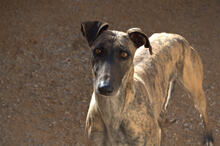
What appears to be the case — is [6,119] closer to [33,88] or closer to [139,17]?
[33,88]

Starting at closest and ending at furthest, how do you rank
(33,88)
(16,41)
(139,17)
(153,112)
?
(153,112)
(33,88)
(16,41)
(139,17)

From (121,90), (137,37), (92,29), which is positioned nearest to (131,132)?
(121,90)

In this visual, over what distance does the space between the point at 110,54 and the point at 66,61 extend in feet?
11.1

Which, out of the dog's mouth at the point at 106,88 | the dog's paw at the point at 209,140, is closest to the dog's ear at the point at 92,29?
the dog's mouth at the point at 106,88

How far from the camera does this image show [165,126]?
200 inches

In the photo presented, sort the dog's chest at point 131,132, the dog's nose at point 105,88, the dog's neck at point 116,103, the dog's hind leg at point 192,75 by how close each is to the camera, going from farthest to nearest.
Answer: the dog's hind leg at point 192,75
the dog's chest at point 131,132
the dog's neck at point 116,103
the dog's nose at point 105,88

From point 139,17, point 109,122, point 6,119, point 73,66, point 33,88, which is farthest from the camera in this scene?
point 139,17

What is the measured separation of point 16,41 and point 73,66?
4.47 feet

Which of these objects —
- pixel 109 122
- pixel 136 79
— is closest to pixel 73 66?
pixel 136 79

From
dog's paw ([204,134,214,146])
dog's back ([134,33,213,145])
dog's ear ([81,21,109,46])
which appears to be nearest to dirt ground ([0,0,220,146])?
dog's paw ([204,134,214,146])

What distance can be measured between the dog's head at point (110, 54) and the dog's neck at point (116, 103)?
0.41ft

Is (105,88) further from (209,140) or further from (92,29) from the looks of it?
(209,140)

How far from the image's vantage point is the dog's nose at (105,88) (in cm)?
260

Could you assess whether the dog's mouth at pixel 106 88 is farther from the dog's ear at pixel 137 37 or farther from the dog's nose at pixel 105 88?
the dog's ear at pixel 137 37
